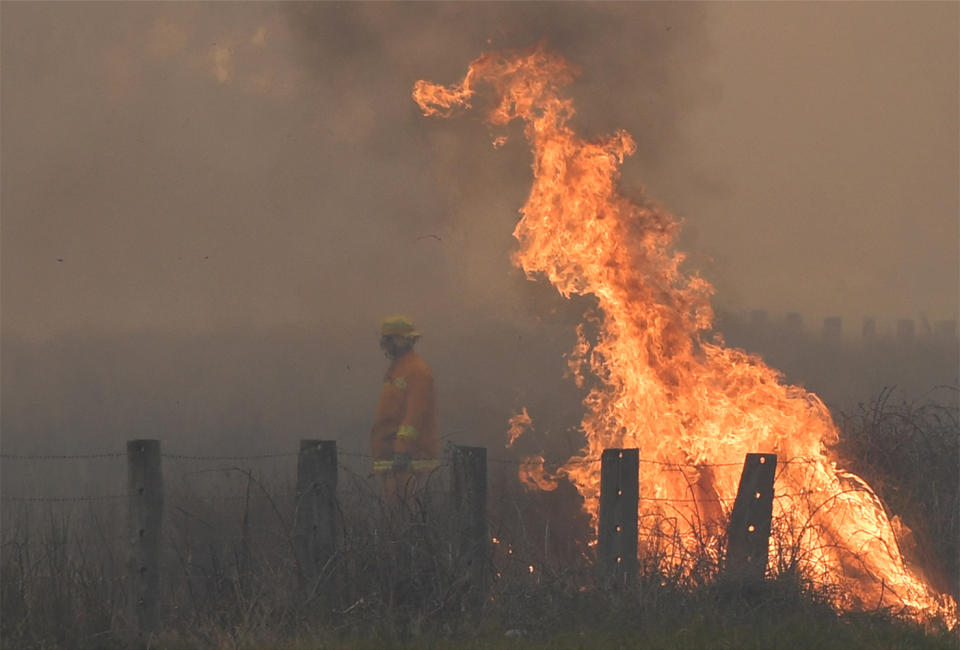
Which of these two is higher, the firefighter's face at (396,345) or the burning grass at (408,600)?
the firefighter's face at (396,345)

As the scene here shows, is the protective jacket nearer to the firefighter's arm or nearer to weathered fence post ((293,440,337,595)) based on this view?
the firefighter's arm

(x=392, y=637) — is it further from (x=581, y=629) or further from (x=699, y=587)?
(x=699, y=587)

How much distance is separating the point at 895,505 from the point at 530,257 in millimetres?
4699

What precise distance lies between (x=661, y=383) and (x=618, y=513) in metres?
2.16

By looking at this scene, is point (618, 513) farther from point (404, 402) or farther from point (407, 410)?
point (404, 402)

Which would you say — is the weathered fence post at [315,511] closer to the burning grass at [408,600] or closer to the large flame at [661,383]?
the burning grass at [408,600]

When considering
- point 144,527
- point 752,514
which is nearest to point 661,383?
point 752,514

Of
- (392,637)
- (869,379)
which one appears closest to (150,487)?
(392,637)

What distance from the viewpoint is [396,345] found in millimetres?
13383

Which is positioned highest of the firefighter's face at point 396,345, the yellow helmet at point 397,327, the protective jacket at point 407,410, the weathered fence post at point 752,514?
the yellow helmet at point 397,327

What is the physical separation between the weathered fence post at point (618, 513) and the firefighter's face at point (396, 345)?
4312 millimetres

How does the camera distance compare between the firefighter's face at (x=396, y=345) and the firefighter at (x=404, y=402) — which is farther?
the firefighter's face at (x=396, y=345)

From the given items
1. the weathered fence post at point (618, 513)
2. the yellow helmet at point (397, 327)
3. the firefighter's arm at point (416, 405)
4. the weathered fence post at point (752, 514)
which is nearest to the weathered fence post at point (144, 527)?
the weathered fence post at point (618, 513)

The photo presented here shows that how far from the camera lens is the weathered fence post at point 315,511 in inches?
352
